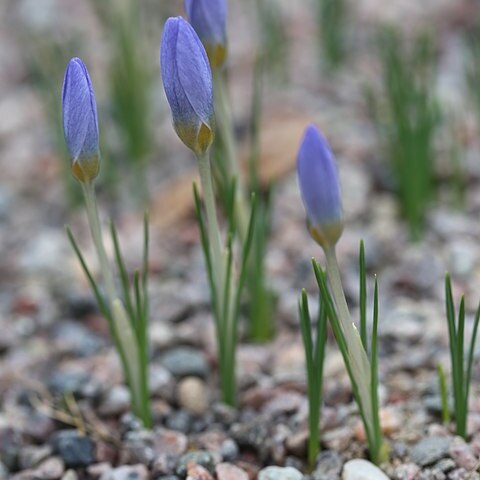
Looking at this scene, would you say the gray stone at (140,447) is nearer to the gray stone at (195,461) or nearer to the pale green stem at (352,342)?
the gray stone at (195,461)

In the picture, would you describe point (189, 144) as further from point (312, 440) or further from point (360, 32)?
point (360, 32)

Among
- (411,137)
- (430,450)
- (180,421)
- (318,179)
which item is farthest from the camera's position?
(411,137)

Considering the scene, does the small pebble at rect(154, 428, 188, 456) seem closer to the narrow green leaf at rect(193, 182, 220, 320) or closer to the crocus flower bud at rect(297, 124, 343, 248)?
the narrow green leaf at rect(193, 182, 220, 320)

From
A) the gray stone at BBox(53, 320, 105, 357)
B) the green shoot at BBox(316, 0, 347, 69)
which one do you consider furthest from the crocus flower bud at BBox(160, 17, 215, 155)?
the green shoot at BBox(316, 0, 347, 69)

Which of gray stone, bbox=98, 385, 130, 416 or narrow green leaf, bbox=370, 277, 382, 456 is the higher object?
narrow green leaf, bbox=370, 277, 382, 456

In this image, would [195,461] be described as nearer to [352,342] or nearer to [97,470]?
[97,470]

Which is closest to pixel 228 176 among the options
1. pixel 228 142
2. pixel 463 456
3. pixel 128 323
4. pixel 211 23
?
pixel 228 142

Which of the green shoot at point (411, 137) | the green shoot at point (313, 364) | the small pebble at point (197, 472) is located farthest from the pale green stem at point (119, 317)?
the green shoot at point (411, 137)
